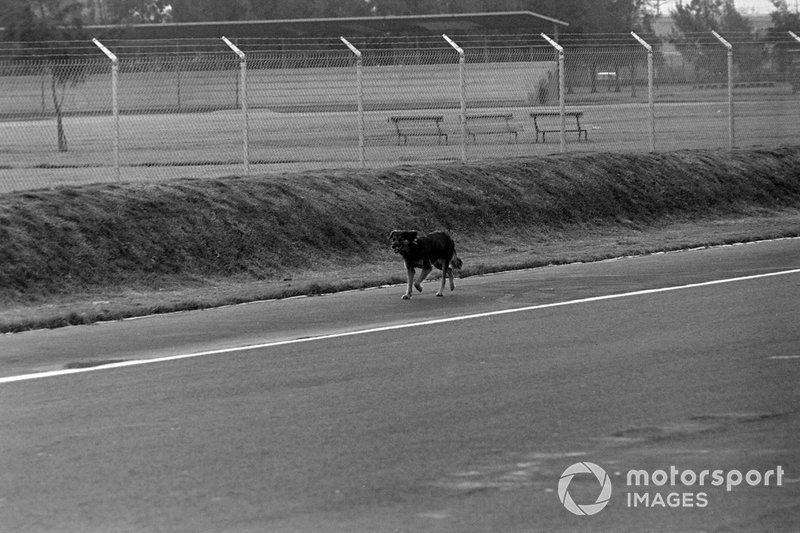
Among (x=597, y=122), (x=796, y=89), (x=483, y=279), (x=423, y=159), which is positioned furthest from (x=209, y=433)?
(x=597, y=122)

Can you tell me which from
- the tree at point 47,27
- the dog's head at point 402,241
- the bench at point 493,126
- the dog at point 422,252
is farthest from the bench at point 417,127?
the dog's head at point 402,241

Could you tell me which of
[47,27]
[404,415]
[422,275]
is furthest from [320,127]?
[404,415]

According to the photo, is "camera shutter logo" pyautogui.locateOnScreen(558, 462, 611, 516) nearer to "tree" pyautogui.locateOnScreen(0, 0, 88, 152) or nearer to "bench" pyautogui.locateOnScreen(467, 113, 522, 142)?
"tree" pyautogui.locateOnScreen(0, 0, 88, 152)

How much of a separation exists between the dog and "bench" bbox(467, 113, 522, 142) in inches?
538

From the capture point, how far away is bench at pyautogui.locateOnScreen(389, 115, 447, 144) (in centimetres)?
2779

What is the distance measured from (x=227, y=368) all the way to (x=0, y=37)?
74.2 ft

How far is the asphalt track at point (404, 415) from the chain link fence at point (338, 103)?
7278mm

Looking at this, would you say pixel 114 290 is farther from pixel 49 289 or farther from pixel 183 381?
pixel 183 381

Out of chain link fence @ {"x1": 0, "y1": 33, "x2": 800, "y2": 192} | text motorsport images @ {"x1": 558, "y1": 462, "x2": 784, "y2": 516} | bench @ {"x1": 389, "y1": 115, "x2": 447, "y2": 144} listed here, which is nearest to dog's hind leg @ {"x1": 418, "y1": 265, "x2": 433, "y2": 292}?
chain link fence @ {"x1": 0, "y1": 33, "x2": 800, "y2": 192}

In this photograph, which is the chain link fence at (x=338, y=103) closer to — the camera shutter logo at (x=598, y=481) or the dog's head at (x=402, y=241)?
the dog's head at (x=402, y=241)

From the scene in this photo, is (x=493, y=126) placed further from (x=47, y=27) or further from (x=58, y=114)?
(x=58, y=114)

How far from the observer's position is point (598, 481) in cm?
621

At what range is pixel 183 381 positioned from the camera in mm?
8758

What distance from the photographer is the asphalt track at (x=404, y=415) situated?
19.1 feet
